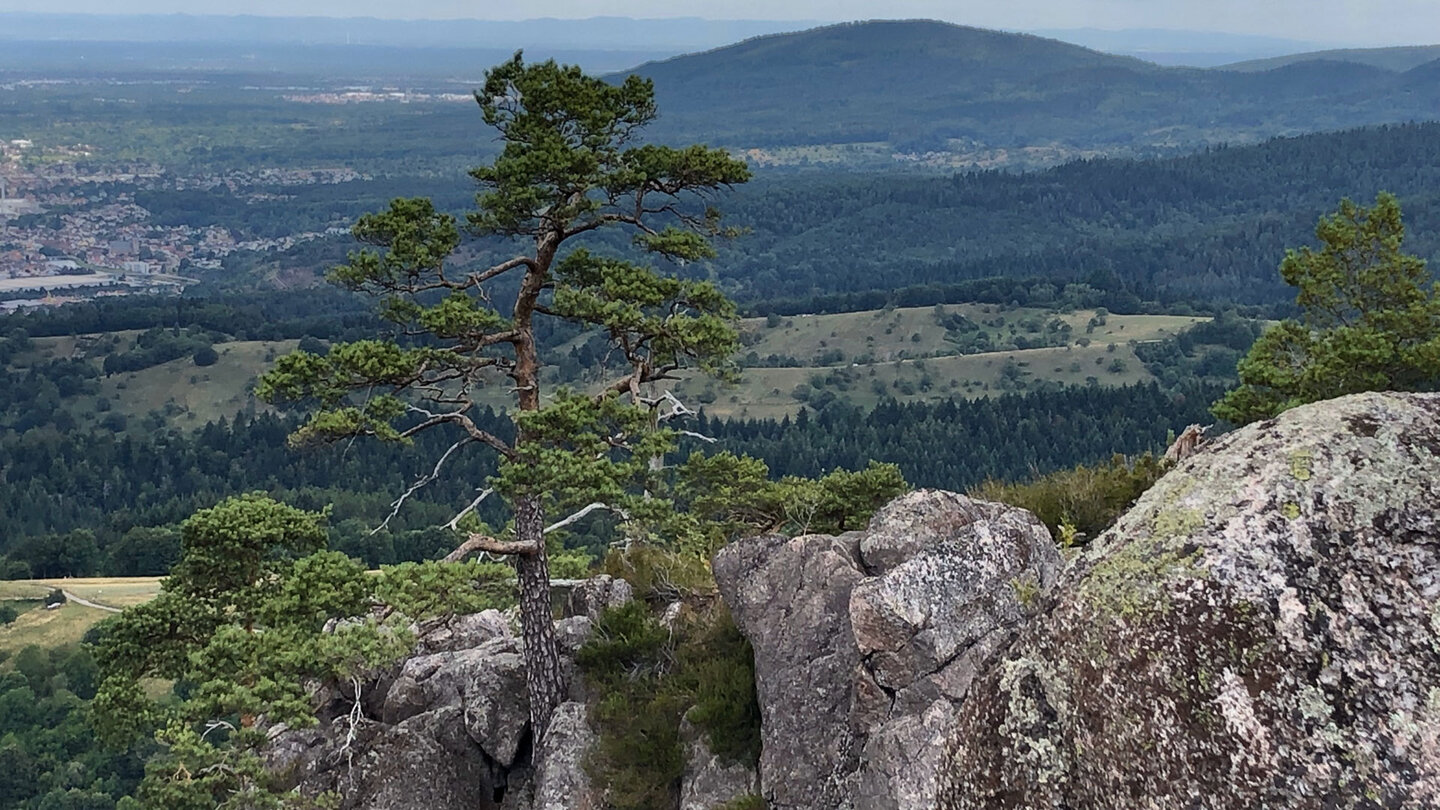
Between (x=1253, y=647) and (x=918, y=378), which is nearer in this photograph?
(x=1253, y=647)

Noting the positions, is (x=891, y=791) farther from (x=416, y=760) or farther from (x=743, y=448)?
(x=743, y=448)

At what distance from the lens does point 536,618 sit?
19094mm

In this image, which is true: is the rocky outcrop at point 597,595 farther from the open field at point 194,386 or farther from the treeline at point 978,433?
the open field at point 194,386

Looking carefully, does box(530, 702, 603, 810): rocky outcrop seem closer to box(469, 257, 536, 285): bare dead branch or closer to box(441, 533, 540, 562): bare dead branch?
box(441, 533, 540, 562): bare dead branch

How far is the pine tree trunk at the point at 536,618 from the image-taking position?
19.0 m

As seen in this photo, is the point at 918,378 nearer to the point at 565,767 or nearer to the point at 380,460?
the point at 380,460

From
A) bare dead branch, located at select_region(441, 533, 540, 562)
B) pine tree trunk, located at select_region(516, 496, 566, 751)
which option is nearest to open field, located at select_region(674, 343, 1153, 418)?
pine tree trunk, located at select_region(516, 496, 566, 751)

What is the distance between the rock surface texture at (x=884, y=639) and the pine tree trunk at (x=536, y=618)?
12.5 ft

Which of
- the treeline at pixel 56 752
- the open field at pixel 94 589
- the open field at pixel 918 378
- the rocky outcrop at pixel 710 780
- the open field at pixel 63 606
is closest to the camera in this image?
the rocky outcrop at pixel 710 780

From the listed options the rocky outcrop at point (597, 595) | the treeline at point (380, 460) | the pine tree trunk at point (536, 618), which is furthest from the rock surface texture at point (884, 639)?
the treeline at point (380, 460)

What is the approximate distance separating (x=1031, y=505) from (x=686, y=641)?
19.6ft

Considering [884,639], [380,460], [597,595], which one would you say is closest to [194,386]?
[380,460]

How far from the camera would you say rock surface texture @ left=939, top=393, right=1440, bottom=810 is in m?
5.18

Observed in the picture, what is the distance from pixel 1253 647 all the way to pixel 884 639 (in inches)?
328
